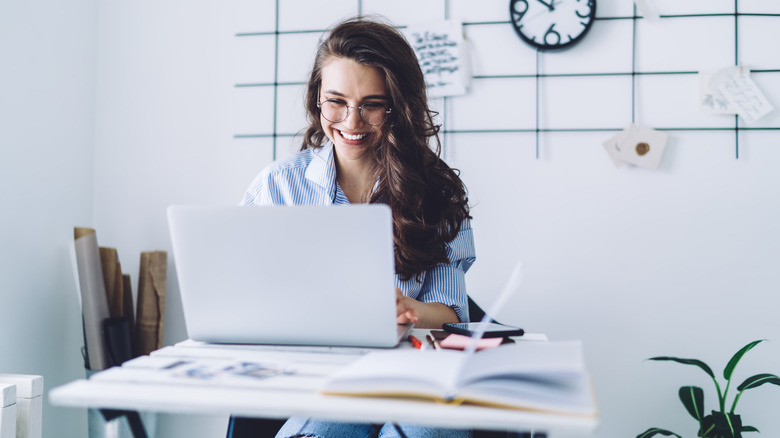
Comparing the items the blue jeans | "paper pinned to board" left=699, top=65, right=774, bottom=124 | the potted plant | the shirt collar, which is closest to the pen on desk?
the blue jeans

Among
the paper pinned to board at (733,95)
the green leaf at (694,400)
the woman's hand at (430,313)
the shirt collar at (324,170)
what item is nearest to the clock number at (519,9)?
the paper pinned to board at (733,95)

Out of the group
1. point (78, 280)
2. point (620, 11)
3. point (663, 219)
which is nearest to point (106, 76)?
point (78, 280)

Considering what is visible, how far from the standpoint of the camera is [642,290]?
1892 mm

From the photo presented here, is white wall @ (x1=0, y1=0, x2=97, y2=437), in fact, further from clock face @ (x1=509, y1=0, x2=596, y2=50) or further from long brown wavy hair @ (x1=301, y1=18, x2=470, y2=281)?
clock face @ (x1=509, y1=0, x2=596, y2=50)

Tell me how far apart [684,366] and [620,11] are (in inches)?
43.1

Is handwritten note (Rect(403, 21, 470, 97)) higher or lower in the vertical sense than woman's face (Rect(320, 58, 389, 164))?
higher

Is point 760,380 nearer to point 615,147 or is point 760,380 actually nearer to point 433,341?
point 615,147

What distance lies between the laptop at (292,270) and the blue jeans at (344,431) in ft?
0.60

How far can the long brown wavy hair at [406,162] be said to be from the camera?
4.60ft

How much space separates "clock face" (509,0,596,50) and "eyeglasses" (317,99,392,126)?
0.70 meters

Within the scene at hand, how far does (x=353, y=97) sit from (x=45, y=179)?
3.40ft

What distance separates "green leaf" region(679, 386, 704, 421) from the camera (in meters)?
1.68

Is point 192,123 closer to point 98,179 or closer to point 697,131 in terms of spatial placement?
point 98,179

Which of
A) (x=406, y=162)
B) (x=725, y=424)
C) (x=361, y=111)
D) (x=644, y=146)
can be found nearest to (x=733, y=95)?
(x=644, y=146)
